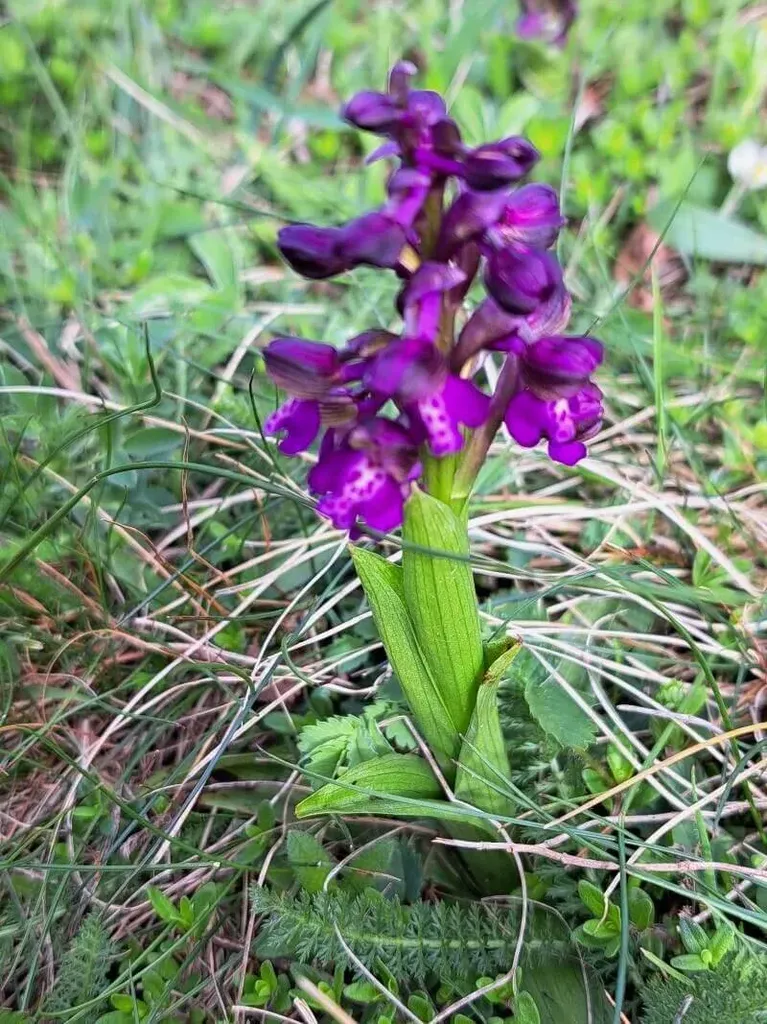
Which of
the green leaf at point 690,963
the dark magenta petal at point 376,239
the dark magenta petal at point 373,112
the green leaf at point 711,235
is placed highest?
the dark magenta petal at point 373,112

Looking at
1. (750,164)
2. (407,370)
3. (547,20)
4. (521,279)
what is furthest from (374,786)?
(547,20)

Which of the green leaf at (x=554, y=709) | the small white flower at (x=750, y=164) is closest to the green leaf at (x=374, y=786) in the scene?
the green leaf at (x=554, y=709)

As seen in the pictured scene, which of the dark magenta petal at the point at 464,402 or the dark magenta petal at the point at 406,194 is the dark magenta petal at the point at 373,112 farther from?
the dark magenta petal at the point at 464,402

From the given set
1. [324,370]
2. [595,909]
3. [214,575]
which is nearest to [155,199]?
[214,575]

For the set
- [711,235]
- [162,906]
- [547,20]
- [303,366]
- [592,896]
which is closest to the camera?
[303,366]

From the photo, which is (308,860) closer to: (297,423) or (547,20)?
(297,423)

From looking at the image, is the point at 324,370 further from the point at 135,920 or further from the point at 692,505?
the point at 692,505
